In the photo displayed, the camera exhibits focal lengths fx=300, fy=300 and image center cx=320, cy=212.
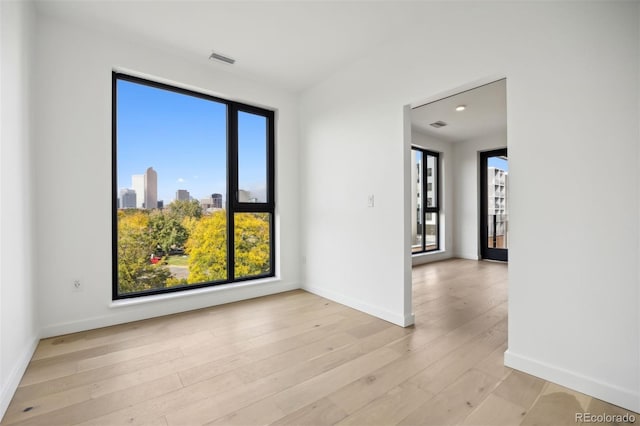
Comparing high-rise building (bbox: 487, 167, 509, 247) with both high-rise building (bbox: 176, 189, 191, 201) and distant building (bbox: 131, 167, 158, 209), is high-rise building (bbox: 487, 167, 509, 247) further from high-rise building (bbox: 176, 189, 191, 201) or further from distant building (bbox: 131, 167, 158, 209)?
distant building (bbox: 131, 167, 158, 209)

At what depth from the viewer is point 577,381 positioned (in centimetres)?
170

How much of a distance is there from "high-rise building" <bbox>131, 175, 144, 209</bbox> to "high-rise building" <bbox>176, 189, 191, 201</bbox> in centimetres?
33

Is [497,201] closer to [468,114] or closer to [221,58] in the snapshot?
[468,114]

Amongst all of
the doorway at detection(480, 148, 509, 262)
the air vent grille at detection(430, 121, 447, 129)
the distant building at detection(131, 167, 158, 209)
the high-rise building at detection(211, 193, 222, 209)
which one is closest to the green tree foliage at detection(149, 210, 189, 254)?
the distant building at detection(131, 167, 158, 209)

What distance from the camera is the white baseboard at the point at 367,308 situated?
2.69 metres

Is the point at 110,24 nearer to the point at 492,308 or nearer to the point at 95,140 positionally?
the point at 95,140

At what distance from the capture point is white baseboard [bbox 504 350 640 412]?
154cm

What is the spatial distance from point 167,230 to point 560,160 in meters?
3.36

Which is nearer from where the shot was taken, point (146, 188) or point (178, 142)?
point (146, 188)

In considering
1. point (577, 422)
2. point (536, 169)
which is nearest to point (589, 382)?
point (577, 422)

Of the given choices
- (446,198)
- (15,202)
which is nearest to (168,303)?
(15,202)

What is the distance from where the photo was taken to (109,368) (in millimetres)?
1970

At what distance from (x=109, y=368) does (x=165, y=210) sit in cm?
160

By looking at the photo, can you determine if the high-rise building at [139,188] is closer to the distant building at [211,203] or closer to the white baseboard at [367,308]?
the distant building at [211,203]
